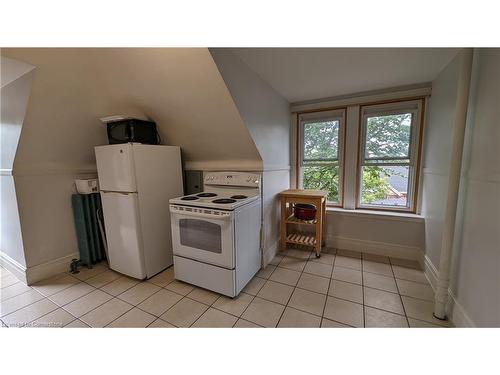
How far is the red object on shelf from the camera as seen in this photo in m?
2.63

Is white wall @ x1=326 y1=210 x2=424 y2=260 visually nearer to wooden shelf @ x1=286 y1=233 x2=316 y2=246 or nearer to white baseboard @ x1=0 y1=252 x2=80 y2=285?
wooden shelf @ x1=286 y1=233 x2=316 y2=246

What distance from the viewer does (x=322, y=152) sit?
2990 millimetres

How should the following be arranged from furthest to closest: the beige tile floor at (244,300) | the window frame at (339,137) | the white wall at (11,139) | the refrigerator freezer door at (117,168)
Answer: the window frame at (339,137) < the refrigerator freezer door at (117,168) < the white wall at (11,139) < the beige tile floor at (244,300)

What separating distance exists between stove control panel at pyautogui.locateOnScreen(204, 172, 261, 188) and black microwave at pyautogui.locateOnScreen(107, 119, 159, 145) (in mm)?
783

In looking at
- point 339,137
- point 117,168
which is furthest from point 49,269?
point 339,137

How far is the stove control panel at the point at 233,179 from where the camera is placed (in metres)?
2.27

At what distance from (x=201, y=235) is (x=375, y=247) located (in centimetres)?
224

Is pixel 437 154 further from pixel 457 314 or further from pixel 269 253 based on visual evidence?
pixel 269 253

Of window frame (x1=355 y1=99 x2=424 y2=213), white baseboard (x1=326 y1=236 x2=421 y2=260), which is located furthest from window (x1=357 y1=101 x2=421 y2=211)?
white baseboard (x1=326 y1=236 x2=421 y2=260)

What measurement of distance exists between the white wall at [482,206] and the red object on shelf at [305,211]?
134cm

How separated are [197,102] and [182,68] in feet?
1.06

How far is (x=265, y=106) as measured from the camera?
2.29 meters

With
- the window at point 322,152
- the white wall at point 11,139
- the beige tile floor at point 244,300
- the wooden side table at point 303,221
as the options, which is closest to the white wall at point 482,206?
the beige tile floor at point 244,300

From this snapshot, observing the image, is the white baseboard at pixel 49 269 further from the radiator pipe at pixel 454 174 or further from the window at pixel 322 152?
the radiator pipe at pixel 454 174
